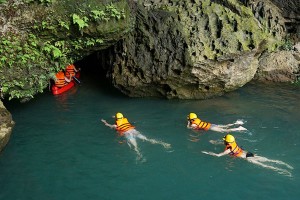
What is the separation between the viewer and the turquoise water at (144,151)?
34.5ft

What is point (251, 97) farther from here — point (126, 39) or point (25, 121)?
point (25, 121)

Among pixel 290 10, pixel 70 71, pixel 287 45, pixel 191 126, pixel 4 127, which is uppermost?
pixel 290 10

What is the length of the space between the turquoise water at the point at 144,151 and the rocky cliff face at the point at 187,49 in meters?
0.89

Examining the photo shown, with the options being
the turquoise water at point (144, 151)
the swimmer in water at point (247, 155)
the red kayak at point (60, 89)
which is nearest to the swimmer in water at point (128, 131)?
the turquoise water at point (144, 151)

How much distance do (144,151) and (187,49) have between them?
5993 millimetres

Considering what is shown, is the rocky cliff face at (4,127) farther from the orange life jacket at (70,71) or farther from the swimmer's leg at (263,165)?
the swimmer's leg at (263,165)

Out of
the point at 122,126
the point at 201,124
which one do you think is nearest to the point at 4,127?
the point at 122,126

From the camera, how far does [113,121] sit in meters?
15.5

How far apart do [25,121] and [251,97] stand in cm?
1138

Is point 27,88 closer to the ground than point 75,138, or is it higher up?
higher up

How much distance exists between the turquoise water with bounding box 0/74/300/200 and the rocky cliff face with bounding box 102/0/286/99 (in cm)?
89

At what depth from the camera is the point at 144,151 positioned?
12.8 meters

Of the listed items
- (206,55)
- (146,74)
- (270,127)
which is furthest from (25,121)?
(270,127)

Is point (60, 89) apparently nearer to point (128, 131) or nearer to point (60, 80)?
point (60, 80)
